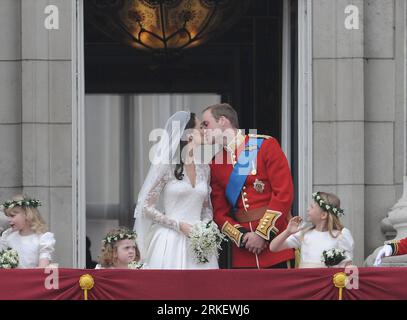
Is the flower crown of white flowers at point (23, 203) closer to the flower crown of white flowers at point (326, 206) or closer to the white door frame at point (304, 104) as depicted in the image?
the flower crown of white flowers at point (326, 206)

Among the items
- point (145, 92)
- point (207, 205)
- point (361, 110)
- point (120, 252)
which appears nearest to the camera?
point (120, 252)

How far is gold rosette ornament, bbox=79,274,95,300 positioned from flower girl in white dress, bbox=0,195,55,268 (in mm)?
1448

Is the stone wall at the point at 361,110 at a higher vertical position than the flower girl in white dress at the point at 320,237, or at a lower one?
higher

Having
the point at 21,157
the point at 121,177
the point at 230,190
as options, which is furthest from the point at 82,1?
the point at 121,177

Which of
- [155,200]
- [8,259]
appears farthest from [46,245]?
[155,200]

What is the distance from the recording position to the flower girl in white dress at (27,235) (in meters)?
14.9

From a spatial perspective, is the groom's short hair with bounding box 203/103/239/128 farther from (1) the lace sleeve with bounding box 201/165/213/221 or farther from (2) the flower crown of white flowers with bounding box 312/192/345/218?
(2) the flower crown of white flowers with bounding box 312/192/345/218

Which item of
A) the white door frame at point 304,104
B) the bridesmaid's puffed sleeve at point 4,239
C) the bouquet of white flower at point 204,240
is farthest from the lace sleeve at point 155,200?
the white door frame at point 304,104

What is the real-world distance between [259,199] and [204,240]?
0.77m

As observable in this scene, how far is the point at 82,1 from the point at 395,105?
3493 millimetres

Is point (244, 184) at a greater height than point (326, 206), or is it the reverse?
point (244, 184)

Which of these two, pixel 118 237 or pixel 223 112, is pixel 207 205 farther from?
pixel 118 237

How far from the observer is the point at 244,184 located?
15.2m

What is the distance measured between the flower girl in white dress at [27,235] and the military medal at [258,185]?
6.42 ft
